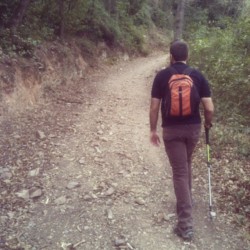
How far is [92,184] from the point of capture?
18.0 feet

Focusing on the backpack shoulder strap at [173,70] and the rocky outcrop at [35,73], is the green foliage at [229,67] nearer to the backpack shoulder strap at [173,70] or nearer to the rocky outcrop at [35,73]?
the rocky outcrop at [35,73]

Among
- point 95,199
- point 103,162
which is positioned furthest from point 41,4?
point 95,199

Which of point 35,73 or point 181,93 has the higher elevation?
point 181,93

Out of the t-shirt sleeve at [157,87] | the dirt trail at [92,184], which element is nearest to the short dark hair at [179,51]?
the t-shirt sleeve at [157,87]

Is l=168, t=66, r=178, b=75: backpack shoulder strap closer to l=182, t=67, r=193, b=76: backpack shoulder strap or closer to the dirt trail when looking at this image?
l=182, t=67, r=193, b=76: backpack shoulder strap

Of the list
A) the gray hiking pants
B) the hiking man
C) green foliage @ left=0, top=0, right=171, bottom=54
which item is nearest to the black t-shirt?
the hiking man

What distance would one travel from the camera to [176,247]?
4.17 m

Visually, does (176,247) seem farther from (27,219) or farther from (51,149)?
(51,149)

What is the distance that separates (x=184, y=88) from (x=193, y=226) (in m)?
1.81

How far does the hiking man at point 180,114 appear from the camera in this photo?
4051mm

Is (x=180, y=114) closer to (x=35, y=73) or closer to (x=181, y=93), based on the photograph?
(x=181, y=93)

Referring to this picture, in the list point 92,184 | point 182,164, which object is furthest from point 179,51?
point 92,184

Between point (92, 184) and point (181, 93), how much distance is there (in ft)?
7.50

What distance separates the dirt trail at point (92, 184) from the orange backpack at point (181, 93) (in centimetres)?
159
